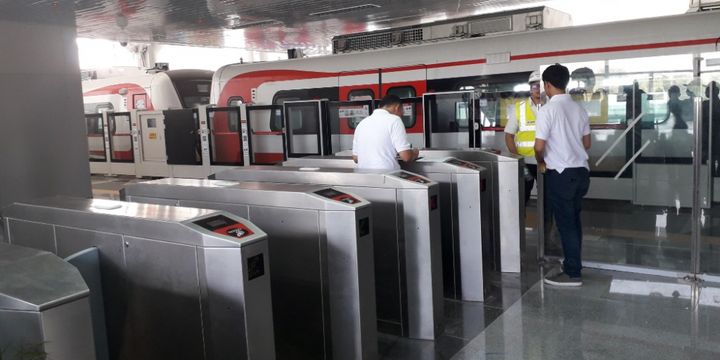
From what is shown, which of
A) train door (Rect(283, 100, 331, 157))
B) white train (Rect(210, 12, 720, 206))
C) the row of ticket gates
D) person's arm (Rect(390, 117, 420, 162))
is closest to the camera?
the row of ticket gates

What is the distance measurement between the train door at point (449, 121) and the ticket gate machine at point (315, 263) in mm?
4975

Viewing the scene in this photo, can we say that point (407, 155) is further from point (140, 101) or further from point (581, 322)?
point (140, 101)

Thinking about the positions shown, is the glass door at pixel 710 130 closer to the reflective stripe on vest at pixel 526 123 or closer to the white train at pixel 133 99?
the reflective stripe on vest at pixel 526 123

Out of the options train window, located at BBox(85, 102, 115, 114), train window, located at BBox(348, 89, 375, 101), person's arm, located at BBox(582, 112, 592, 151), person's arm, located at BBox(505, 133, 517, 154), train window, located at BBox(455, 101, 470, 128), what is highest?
train window, located at BBox(85, 102, 115, 114)

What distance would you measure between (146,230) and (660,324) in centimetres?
363

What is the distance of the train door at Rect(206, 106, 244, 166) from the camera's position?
1162cm

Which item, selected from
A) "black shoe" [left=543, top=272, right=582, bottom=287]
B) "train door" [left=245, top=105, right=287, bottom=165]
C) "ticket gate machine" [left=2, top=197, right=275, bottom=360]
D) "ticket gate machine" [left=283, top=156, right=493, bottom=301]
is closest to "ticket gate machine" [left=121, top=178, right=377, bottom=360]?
"ticket gate machine" [left=2, top=197, right=275, bottom=360]

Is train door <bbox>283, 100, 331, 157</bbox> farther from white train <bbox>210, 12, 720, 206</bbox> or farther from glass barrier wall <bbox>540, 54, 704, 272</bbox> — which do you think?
glass barrier wall <bbox>540, 54, 704, 272</bbox>

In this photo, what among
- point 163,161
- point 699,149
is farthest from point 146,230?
point 163,161

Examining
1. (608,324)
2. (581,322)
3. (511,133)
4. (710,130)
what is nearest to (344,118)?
(511,133)

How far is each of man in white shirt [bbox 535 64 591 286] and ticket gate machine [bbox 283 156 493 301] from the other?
58 cm

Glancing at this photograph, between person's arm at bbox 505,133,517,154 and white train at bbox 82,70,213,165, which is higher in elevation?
white train at bbox 82,70,213,165

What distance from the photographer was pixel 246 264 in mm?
2787

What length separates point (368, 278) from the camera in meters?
3.82
